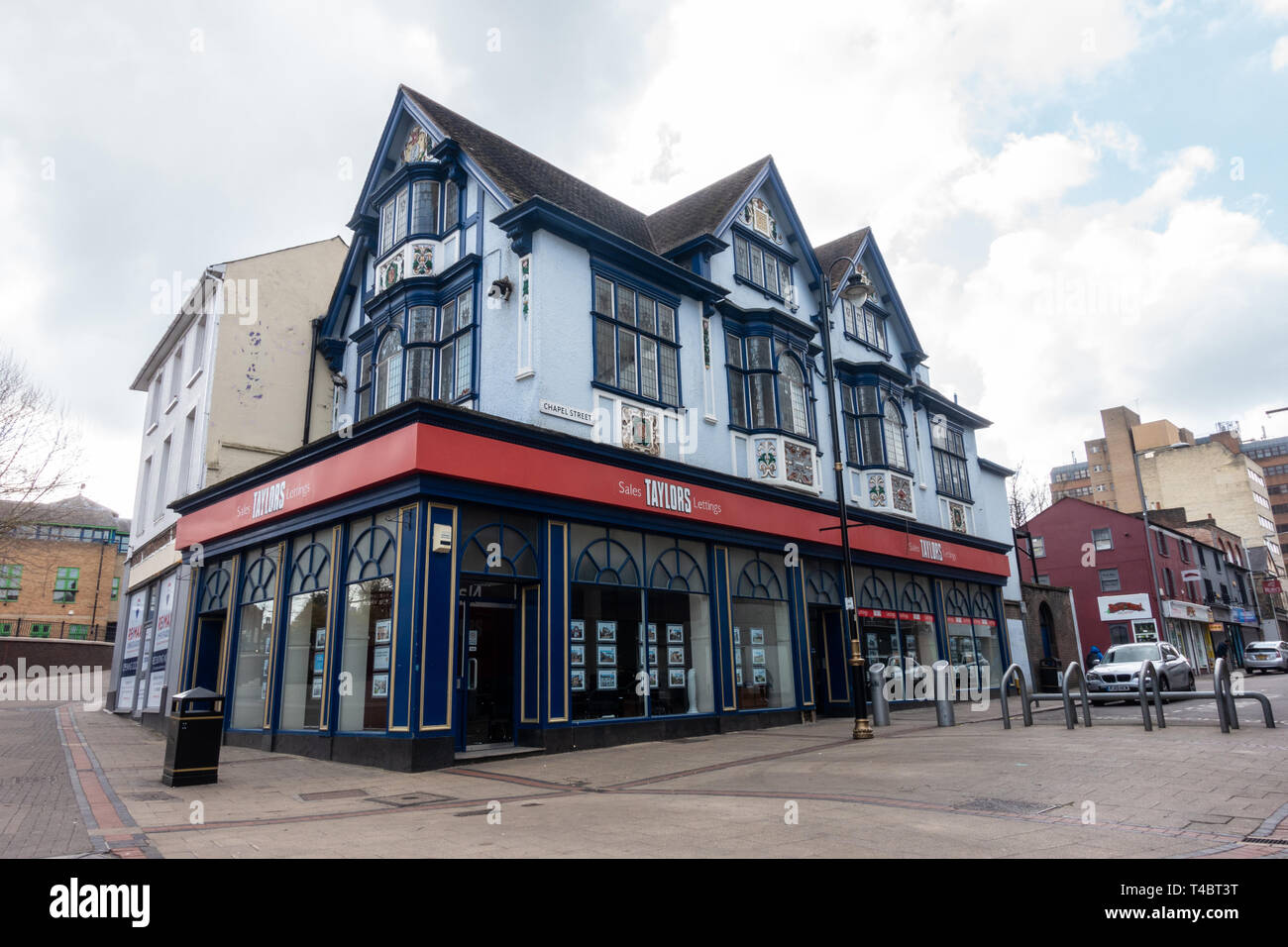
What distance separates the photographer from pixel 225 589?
17.3 meters

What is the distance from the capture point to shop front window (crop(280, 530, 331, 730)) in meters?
13.9

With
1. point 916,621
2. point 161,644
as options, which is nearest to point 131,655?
point 161,644

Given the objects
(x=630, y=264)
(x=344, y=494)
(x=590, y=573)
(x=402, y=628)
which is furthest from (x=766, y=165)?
(x=402, y=628)

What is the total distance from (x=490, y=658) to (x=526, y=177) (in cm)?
1021

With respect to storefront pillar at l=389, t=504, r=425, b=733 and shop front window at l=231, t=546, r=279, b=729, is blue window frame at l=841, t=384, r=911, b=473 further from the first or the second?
shop front window at l=231, t=546, r=279, b=729

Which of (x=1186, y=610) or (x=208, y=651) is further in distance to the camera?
(x=1186, y=610)

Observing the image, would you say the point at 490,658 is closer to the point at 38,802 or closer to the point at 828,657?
the point at 38,802

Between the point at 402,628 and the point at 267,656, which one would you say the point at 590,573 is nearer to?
the point at 402,628

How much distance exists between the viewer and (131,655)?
2316 cm

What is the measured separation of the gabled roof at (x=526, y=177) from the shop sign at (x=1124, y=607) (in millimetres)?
39417

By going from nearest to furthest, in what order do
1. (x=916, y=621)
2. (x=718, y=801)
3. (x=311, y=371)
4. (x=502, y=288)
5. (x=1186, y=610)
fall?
(x=718, y=801), (x=502, y=288), (x=311, y=371), (x=916, y=621), (x=1186, y=610)

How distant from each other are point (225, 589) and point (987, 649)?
22542 millimetres

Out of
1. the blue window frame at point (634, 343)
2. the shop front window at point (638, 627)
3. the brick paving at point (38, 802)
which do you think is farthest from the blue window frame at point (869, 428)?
the brick paving at point (38, 802)

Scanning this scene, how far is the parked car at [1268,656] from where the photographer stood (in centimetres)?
4216
